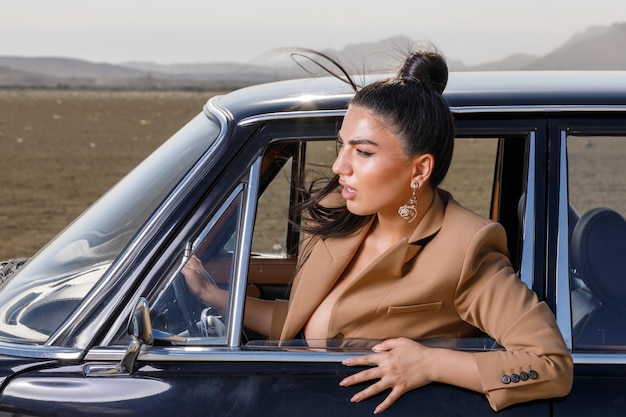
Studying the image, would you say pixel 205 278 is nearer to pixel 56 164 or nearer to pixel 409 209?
pixel 409 209

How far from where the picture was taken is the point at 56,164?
75.3ft

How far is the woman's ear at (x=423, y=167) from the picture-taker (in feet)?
8.75

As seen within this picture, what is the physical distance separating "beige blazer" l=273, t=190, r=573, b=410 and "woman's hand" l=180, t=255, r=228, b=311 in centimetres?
23

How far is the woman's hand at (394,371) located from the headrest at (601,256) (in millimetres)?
528

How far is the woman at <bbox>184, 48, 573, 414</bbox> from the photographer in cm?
247

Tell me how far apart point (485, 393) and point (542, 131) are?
2.19 ft

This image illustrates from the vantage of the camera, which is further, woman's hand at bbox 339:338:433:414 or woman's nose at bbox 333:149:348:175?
woman's nose at bbox 333:149:348:175

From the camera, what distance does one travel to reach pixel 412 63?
2.76 metres

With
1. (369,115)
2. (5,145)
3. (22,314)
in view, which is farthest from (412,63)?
(5,145)

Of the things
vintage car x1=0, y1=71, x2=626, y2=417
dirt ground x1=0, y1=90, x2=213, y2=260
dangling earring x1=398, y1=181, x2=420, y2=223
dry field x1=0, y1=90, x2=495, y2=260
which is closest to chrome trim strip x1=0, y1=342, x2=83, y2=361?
vintage car x1=0, y1=71, x2=626, y2=417

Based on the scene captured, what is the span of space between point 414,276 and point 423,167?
26 centimetres

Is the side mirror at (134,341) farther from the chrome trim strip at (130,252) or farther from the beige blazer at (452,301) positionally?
the beige blazer at (452,301)

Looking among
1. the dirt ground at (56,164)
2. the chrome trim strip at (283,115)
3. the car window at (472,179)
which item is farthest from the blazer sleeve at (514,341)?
the car window at (472,179)

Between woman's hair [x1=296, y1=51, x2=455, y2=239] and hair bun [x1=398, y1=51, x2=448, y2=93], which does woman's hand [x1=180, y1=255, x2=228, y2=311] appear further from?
hair bun [x1=398, y1=51, x2=448, y2=93]
